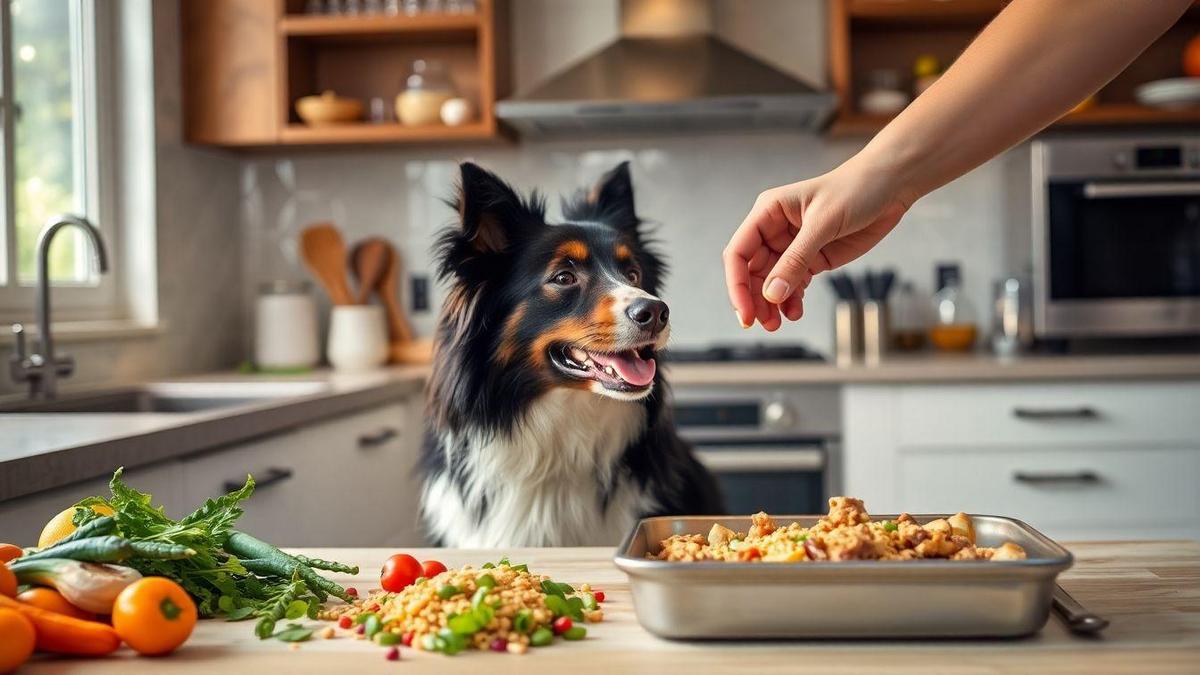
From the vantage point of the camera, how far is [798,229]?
1.25m

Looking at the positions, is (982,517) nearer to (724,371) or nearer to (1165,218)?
(724,371)

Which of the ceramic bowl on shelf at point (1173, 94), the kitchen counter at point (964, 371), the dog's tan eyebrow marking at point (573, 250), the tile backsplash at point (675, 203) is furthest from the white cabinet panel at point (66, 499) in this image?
the ceramic bowl on shelf at point (1173, 94)

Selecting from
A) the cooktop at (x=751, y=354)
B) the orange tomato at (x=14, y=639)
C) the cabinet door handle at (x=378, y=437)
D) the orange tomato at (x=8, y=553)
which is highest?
the cooktop at (x=751, y=354)

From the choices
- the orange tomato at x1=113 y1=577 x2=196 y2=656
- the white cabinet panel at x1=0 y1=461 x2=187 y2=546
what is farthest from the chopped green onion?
the white cabinet panel at x1=0 y1=461 x2=187 y2=546

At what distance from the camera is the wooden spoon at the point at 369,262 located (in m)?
3.82

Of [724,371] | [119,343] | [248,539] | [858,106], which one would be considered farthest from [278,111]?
[248,539]

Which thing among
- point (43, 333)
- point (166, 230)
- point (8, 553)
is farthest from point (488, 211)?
point (166, 230)

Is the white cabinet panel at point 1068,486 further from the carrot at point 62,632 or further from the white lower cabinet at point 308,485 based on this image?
the carrot at point 62,632

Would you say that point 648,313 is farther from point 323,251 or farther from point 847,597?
point 323,251

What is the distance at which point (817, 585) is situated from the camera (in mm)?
862

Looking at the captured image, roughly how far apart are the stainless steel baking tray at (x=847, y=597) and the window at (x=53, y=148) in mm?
2337

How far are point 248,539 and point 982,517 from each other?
711 mm

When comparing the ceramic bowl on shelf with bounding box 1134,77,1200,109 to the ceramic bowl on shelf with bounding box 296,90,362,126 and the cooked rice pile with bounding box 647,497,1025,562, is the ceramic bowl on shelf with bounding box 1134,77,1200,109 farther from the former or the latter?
the cooked rice pile with bounding box 647,497,1025,562

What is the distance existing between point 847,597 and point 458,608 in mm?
315
